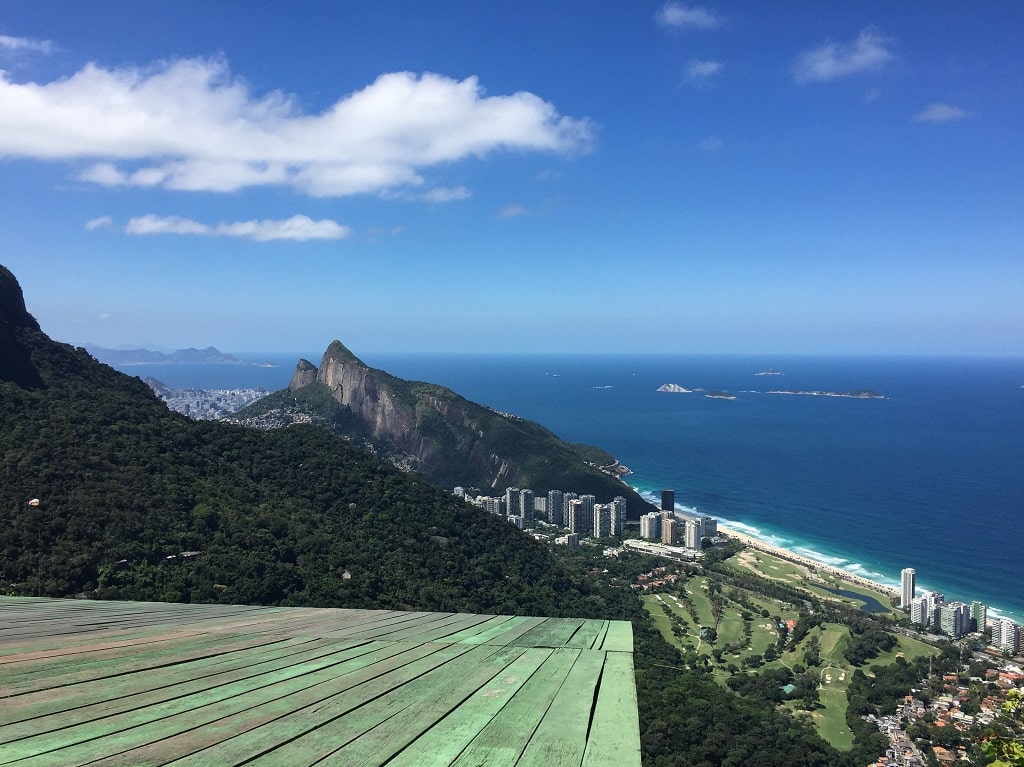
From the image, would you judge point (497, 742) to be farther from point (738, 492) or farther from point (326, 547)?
point (738, 492)

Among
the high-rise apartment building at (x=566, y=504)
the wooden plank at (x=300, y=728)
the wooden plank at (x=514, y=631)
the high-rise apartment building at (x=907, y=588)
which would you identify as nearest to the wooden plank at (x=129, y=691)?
the wooden plank at (x=300, y=728)

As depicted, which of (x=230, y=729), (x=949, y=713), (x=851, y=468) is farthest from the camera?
(x=851, y=468)

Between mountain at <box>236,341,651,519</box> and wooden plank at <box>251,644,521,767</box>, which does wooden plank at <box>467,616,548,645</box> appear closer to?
wooden plank at <box>251,644,521,767</box>

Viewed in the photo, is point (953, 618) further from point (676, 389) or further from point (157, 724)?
point (676, 389)

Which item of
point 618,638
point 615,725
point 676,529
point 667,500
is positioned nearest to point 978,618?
point 676,529

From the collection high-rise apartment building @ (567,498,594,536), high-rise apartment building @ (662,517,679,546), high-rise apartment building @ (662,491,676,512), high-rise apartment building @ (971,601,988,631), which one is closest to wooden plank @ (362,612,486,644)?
high-rise apartment building @ (971,601,988,631)

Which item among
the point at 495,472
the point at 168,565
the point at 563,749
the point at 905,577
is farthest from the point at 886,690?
the point at 495,472

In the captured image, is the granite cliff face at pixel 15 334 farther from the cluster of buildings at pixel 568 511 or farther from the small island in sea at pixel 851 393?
the small island in sea at pixel 851 393
